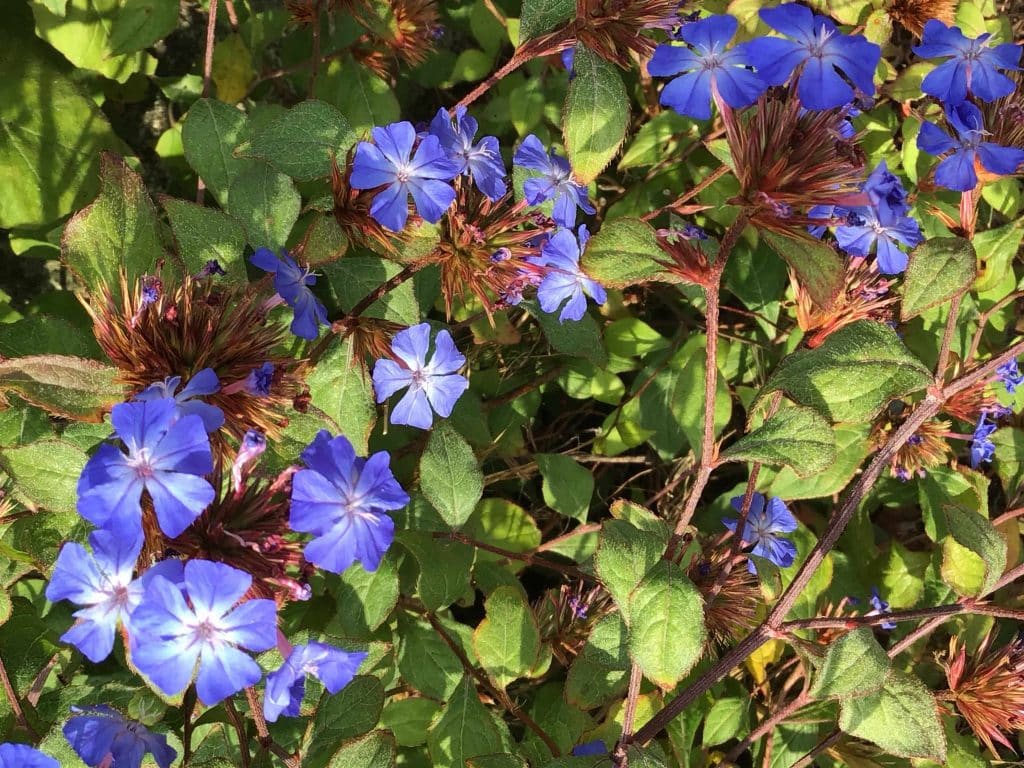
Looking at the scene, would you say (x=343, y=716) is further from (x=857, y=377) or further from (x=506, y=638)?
(x=857, y=377)

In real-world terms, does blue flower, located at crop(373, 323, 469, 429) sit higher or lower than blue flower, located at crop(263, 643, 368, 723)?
higher

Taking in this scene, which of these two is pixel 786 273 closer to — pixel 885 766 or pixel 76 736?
pixel 885 766

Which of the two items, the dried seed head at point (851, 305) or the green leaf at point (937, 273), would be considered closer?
the green leaf at point (937, 273)

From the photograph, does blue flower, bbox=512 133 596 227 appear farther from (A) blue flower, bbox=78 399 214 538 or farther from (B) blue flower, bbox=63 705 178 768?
(B) blue flower, bbox=63 705 178 768

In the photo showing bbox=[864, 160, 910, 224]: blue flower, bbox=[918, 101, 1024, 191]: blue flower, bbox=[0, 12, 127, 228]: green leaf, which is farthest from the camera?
bbox=[0, 12, 127, 228]: green leaf

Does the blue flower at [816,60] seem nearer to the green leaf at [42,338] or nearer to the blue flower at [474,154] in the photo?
the blue flower at [474,154]

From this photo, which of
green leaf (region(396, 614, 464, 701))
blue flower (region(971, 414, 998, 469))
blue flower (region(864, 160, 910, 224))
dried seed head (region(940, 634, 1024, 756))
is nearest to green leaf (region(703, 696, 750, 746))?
dried seed head (region(940, 634, 1024, 756))

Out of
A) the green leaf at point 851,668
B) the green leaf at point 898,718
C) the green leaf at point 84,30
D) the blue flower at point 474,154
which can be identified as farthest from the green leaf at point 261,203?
the green leaf at point 898,718
